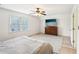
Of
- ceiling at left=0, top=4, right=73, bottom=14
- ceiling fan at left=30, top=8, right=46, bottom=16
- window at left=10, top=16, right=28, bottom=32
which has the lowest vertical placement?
window at left=10, top=16, right=28, bottom=32

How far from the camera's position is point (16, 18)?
175 centimetres

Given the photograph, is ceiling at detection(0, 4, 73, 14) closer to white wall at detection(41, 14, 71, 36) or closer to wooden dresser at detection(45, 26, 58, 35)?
white wall at detection(41, 14, 71, 36)

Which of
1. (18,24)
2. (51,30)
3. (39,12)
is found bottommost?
(51,30)

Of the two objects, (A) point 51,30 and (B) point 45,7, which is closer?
(B) point 45,7

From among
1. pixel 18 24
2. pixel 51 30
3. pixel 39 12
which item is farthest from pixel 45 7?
pixel 18 24

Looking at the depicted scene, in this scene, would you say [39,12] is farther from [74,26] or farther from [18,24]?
[74,26]

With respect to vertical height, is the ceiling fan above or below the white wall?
above

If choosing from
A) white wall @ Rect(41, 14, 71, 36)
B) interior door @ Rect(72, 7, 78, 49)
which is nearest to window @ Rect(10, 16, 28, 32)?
white wall @ Rect(41, 14, 71, 36)

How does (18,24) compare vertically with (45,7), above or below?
below

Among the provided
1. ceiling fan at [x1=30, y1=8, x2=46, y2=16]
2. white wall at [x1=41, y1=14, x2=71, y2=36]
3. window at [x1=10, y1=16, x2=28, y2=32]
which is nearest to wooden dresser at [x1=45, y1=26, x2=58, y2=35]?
white wall at [x1=41, y1=14, x2=71, y2=36]

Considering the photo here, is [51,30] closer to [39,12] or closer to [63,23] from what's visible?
[63,23]

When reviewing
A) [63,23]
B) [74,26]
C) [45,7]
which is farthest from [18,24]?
[74,26]

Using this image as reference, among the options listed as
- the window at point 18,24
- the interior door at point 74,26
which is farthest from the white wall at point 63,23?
the window at point 18,24

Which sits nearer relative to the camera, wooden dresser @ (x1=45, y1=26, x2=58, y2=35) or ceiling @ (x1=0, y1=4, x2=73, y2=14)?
ceiling @ (x1=0, y1=4, x2=73, y2=14)
